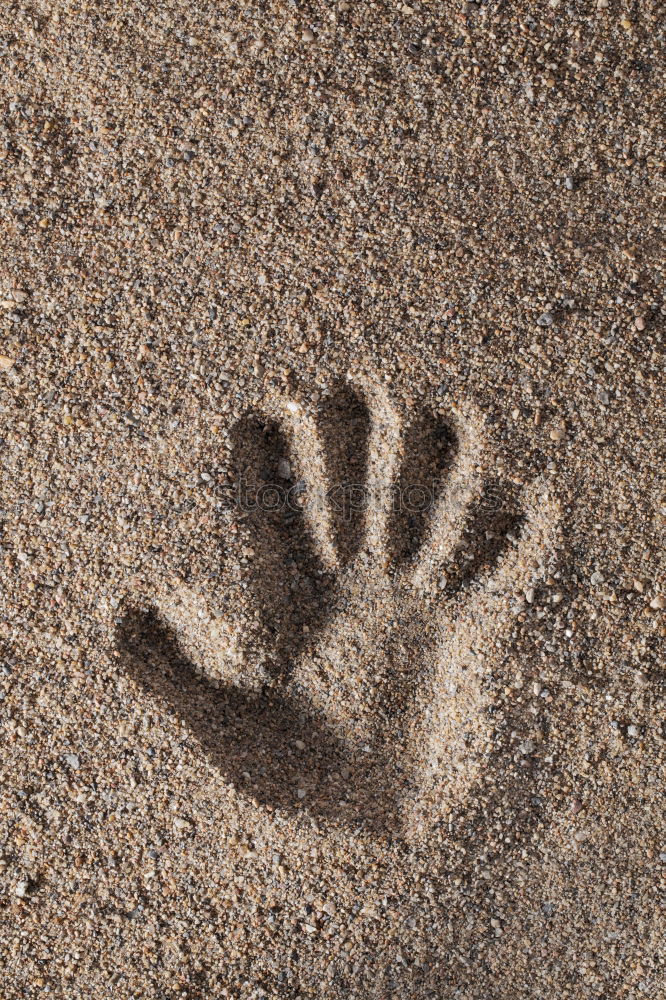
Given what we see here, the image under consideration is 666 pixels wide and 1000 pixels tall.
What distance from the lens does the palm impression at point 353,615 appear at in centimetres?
114

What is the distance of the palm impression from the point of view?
1.14m

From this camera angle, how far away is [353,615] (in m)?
1.17

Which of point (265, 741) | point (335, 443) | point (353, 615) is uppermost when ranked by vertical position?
point (335, 443)

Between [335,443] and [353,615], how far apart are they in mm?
263

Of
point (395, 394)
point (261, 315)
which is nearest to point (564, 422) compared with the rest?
point (395, 394)

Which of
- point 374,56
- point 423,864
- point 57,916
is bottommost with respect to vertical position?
point 57,916

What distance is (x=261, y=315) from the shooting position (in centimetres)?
113

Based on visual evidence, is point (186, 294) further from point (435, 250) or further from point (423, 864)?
point (423, 864)

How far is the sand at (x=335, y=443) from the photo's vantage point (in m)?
1.12

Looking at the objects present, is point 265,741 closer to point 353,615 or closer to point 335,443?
point 353,615

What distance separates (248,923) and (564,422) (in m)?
0.87

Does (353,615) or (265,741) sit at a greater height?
(353,615)

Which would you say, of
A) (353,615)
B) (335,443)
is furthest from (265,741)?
(335,443)

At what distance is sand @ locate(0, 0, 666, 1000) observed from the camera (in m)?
1.12
